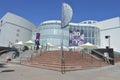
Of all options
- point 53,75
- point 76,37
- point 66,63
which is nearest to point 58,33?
point 76,37

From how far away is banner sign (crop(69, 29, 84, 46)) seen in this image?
49.1 metres

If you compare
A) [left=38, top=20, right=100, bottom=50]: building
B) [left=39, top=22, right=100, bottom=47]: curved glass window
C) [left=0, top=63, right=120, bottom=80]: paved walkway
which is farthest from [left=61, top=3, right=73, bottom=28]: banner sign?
[left=39, top=22, right=100, bottom=47]: curved glass window

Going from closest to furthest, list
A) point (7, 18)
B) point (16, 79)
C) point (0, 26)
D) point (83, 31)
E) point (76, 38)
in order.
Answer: point (16, 79)
point (76, 38)
point (83, 31)
point (7, 18)
point (0, 26)

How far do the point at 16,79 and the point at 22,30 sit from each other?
2057 inches

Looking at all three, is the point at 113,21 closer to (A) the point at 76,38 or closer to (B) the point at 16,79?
(A) the point at 76,38

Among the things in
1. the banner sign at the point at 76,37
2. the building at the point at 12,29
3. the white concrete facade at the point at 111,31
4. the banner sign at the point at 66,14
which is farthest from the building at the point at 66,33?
the banner sign at the point at 66,14

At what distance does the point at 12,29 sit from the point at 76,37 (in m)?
23.5

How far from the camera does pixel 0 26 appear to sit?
201ft

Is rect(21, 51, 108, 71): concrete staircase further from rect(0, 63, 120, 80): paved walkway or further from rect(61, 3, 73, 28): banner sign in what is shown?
rect(61, 3, 73, 28): banner sign

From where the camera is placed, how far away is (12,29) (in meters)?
57.9

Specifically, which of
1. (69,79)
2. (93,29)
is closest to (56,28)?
(93,29)

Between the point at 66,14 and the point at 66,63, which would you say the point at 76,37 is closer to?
the point at 66,63

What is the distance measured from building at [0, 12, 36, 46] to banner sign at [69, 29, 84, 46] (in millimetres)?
19441

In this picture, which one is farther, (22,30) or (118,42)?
(22,30)
